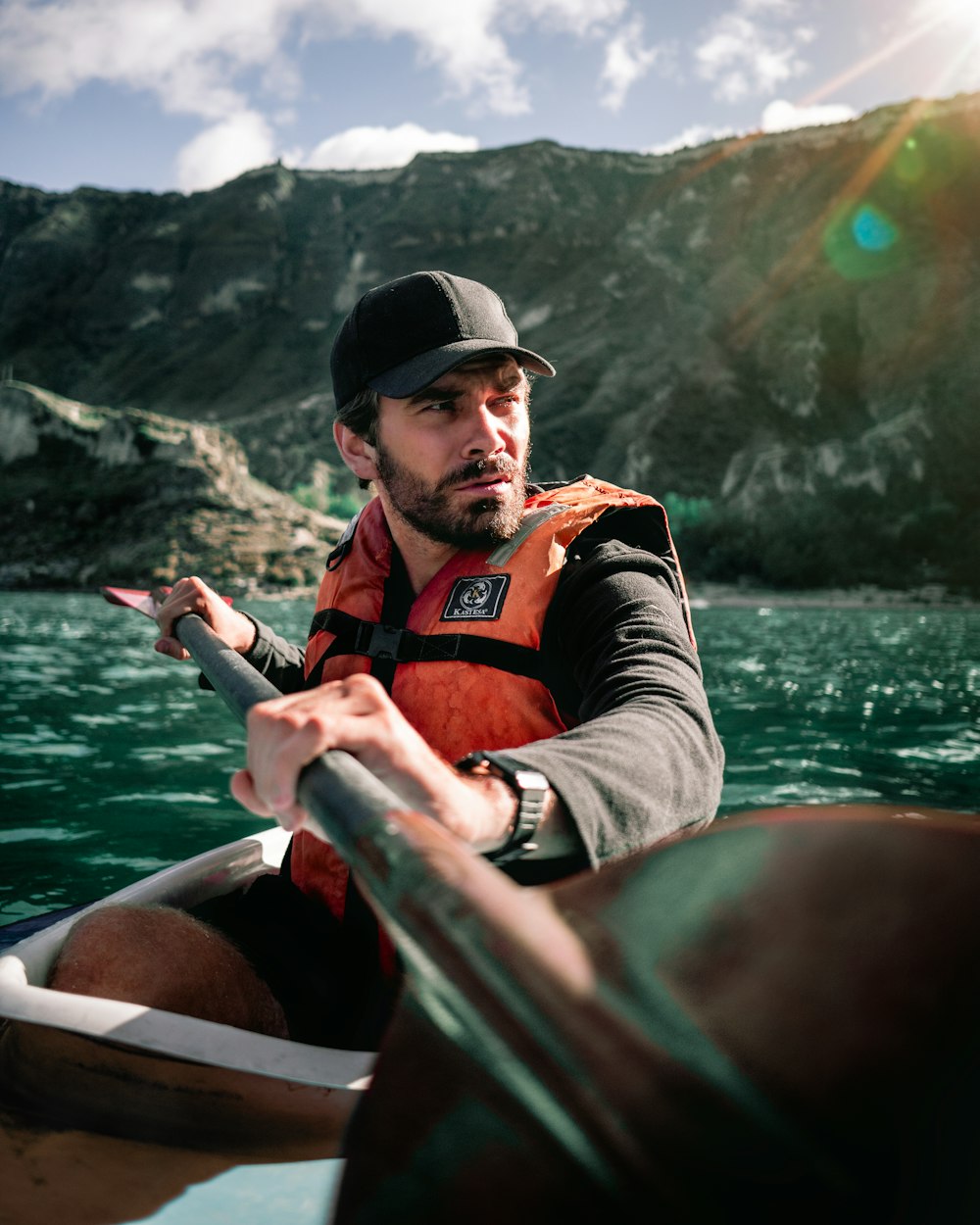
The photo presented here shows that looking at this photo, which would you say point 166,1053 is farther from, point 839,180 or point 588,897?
point 839,180

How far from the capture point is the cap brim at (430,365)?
6.78ft

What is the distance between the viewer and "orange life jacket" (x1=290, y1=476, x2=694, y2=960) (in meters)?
1.89

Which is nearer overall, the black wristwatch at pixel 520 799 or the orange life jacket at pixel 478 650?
the black wristwatch at pixel 520 799

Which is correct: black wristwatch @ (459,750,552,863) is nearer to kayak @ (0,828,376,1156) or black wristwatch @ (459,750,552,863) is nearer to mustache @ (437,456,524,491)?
kayak @ (0,828,376,1156)

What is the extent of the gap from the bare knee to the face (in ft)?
3.49

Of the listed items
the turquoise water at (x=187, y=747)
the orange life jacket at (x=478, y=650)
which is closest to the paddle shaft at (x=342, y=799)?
the orange life jacket at (x=478, y=650)

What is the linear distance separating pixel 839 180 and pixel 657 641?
269 ft

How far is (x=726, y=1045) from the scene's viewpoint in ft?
3.17

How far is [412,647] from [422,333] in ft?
2.47

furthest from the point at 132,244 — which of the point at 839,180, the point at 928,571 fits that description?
the point at 928,571

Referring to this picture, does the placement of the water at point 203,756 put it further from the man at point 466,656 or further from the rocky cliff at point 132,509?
the rocky cliff at point 132,509

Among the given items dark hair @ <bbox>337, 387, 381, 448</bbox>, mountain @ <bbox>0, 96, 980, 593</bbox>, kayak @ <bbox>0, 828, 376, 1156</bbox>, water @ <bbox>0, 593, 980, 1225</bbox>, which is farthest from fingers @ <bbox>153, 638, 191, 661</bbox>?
mountain @ <bbox>0, 96, 980, 593</bbox>

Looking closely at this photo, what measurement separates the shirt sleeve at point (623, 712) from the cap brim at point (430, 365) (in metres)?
0.53

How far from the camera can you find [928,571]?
40.6 meters
